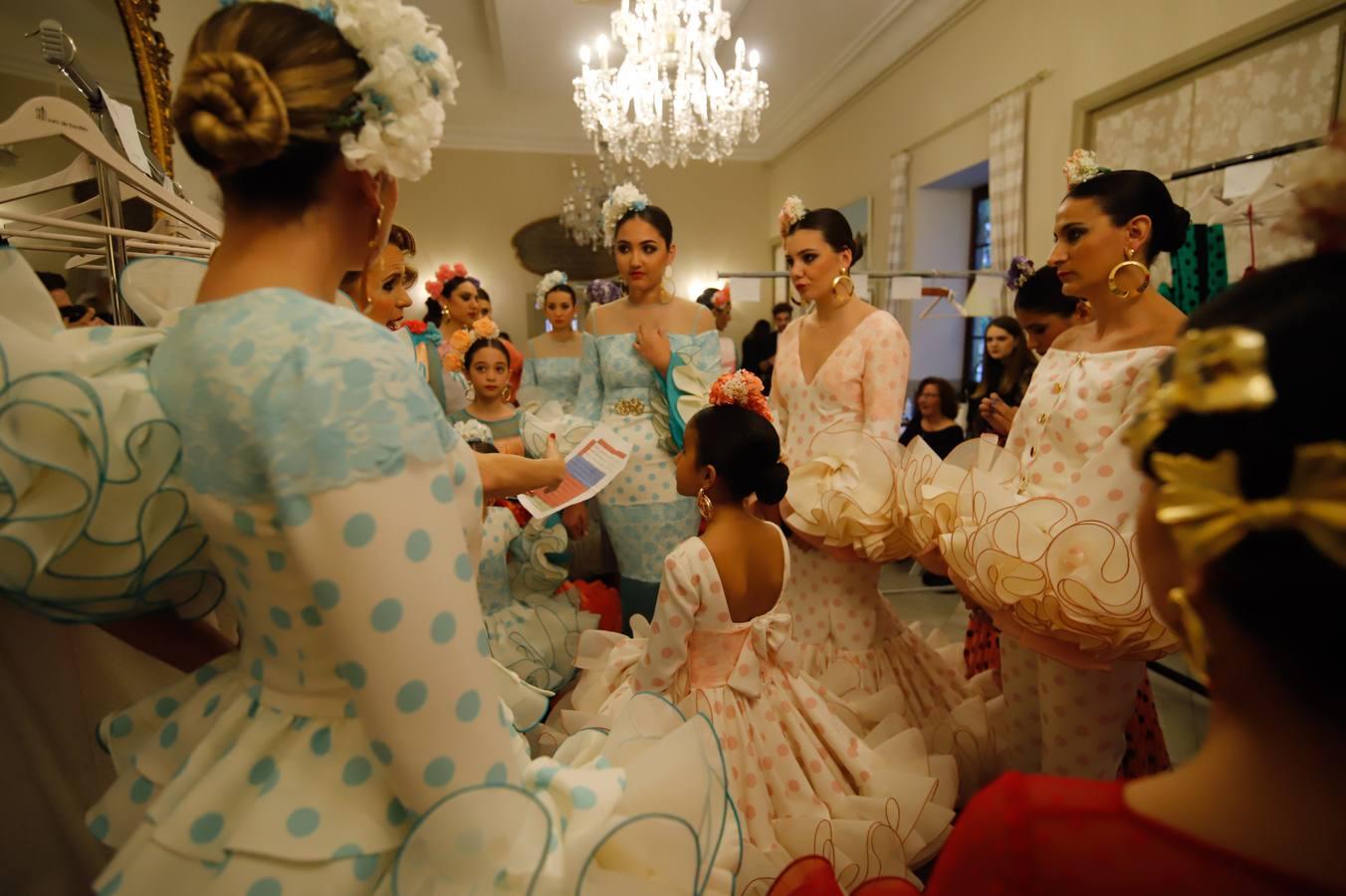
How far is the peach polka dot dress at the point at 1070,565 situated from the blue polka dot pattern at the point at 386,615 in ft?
3.90

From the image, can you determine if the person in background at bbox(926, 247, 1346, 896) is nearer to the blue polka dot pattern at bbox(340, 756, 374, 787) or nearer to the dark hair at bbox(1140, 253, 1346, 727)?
the dark hair at bbox(1140, 253, 1346, 727)

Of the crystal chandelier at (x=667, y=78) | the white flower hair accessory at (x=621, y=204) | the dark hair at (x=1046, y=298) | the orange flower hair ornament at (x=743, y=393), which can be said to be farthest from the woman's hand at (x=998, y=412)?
the crystal chandelier at (x=667, y=78)

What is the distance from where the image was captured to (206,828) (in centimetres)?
65

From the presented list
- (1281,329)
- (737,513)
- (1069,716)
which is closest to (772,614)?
(737,513)

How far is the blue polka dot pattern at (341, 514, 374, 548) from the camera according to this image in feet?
1.87

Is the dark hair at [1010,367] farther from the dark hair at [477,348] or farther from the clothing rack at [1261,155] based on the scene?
the dark hair at [477,348]

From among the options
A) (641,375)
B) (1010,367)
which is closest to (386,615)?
(641,375)

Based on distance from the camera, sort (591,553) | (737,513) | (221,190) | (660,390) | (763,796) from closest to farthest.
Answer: (221,190)
(763,796)
(737,513)
(660,390)
(591,553)

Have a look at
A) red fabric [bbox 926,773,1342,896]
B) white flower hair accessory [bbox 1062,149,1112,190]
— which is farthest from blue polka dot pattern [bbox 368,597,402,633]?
white flower hair accessory [bbox 1062,149,1112,190]

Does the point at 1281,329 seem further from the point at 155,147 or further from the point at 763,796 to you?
the point at 155,147

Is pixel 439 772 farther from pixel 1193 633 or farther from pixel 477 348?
pixel 477 348

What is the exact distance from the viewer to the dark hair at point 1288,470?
0.44 m

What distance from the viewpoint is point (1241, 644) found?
49cm

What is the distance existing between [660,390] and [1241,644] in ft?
7.36
